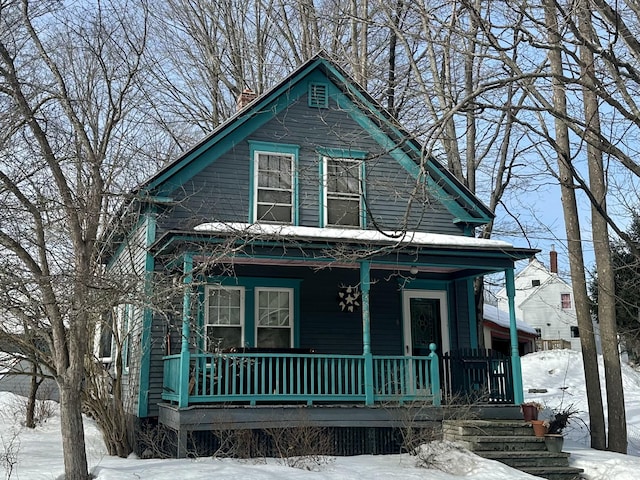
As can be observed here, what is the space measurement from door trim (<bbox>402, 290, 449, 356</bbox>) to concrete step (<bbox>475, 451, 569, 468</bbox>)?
3.74 m

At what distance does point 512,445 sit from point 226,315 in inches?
226

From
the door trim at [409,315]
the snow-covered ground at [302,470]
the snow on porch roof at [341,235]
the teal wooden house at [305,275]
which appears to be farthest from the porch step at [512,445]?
the snow on porch roof at [341,235]

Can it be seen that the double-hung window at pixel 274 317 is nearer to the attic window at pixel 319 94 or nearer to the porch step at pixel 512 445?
the porch step at pixel 512 445

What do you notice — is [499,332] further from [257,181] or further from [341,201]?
[257,181]

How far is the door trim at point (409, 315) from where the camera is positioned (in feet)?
46.6

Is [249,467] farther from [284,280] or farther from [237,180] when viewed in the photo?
[237,180]

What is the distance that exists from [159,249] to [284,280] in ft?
8.74

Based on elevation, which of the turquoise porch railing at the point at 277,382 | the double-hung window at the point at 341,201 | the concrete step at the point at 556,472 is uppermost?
the double-hung window at the point at 341,201

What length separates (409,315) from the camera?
47.0 feet

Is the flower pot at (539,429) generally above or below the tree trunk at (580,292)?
below

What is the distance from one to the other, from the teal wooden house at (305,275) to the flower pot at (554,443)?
1.24 m

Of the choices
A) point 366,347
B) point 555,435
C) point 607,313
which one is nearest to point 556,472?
point 555,435

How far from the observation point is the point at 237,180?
13.9m

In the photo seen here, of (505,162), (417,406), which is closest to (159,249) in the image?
(417,406)
